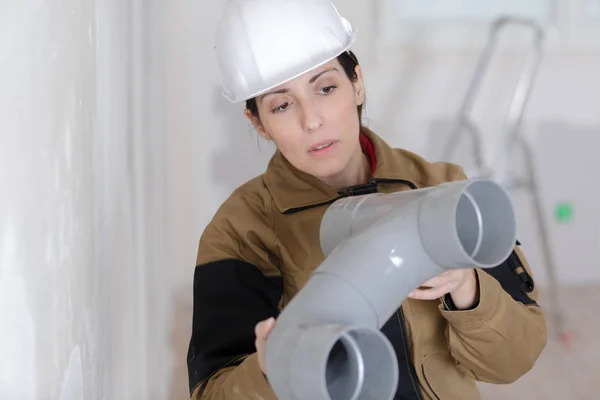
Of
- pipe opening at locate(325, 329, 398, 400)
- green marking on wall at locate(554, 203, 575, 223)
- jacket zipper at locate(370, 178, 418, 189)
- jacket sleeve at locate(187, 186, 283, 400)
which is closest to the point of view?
pipe opening at locate(325, 329, 398, 400)

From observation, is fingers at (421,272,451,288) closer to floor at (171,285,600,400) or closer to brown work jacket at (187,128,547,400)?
brown work jacket at (187,128,547,400)

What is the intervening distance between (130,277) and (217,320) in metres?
0.32

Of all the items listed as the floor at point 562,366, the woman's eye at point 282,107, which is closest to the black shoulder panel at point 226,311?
the woman's eye at point 282,107

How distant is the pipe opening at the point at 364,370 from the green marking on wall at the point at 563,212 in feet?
7.41

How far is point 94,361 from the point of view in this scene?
81 cm

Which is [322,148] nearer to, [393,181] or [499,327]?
[393,181]

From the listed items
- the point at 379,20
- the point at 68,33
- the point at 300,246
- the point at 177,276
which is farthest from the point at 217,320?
the point at 379,20

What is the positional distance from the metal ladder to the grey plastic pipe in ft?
5.70

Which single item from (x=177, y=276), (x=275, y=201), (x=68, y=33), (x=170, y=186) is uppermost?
(x=68, y=33)

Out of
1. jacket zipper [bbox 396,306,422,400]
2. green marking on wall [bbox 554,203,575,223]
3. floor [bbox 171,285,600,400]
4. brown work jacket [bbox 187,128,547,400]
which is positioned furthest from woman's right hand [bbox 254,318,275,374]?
green marking on wall [bbox 554,203,575,223]

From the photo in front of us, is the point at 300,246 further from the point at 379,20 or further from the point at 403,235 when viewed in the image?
the point at 379,20

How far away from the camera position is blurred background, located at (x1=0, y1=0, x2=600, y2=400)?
1.82 feet

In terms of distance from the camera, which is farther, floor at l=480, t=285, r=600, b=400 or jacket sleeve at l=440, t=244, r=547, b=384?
floor at l=480, t=285, r=600, b=400

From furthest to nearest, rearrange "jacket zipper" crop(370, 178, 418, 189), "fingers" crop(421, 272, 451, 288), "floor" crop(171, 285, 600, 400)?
"floor" crop(171, 285, 600, 400) < "jacket zipper" crop(370, 178, 418, 189) < "fingers" crop(421, 272, 451, 288)
